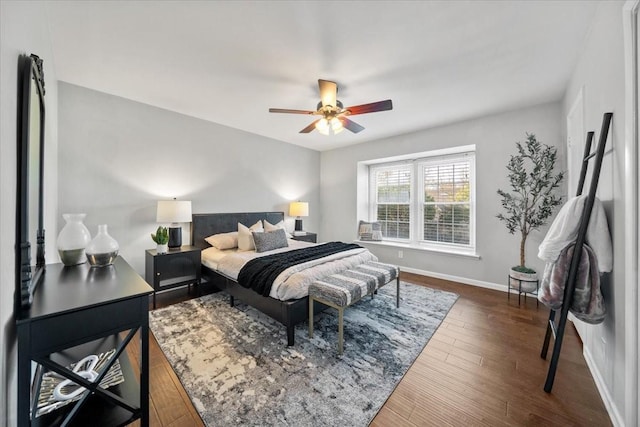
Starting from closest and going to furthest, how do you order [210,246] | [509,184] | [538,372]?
[538,372], [509,184], [210,246]

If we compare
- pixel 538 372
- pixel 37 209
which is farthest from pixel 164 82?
pixel 538 372

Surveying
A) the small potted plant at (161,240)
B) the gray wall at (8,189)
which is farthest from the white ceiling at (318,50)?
the small potted plant at (161,240)

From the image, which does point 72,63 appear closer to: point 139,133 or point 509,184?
point 139,133

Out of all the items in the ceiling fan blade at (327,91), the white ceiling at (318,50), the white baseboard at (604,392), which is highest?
the white ceiling at (318,50)

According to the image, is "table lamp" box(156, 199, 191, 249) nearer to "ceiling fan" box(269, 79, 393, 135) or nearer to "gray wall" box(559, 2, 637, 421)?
"ceiling fan" box(269, 79, 393, 135)

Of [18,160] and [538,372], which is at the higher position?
[18,160]

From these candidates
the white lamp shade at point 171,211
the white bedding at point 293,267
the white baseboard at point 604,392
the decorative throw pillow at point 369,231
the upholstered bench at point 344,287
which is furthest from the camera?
the decorative throw pillow at point 369,231

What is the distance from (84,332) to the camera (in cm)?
106

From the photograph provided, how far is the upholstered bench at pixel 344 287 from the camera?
212 centimetres

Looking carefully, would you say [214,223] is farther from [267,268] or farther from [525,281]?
[525,281]

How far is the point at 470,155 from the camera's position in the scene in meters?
4.09

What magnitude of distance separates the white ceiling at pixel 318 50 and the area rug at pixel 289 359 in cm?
258

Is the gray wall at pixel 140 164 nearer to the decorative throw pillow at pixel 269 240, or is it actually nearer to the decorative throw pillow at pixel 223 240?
the decorative throw pillow at pixel 223 240

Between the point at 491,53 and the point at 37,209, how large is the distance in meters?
3.60
